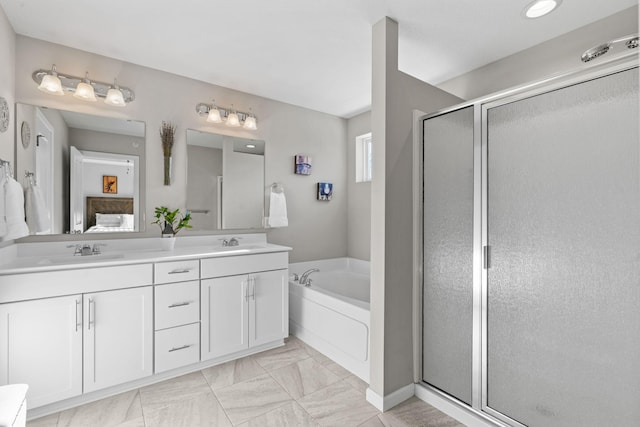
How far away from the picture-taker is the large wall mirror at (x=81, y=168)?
223 centimetres

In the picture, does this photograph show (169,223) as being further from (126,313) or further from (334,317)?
(334,317)

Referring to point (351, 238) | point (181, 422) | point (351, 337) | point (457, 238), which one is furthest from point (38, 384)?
point (351, 238)

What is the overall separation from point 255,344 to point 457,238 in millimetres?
1844

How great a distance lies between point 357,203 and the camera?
3926 mm

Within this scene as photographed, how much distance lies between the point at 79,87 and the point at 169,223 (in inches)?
47.1

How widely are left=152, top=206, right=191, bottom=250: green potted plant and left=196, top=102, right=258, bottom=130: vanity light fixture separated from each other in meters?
0.94

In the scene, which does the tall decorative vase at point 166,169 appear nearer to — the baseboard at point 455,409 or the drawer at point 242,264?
the drawer at point 242,264

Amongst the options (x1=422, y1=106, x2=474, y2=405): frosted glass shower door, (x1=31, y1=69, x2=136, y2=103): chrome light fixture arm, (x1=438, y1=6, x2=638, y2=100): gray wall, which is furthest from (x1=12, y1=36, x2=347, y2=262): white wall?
(x1=422, y1=106, x2=474, y2=405): frosted glass shower door

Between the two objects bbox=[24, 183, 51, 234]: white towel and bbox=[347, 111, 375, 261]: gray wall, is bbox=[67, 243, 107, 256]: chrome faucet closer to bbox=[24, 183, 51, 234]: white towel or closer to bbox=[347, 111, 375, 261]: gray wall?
bbox=[24, 183, 51, 234]: white towel

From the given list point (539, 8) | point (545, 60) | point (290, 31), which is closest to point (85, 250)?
point (290, 31)

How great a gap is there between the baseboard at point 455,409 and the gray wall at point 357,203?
184 cm

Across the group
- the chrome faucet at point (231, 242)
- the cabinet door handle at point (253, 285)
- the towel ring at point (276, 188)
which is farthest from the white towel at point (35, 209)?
the towel ring at point (276, 188)

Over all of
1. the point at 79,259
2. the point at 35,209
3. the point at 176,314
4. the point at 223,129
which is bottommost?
the point at 176,314

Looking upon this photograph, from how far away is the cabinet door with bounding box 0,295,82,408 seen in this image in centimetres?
177
